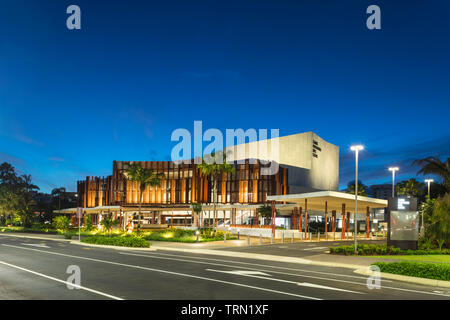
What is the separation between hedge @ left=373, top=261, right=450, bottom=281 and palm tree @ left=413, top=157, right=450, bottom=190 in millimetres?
22637

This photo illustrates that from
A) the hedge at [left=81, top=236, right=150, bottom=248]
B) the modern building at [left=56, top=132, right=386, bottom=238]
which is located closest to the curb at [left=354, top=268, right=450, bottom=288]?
the hedge at [left=81, top=236, right=150, bottom=248]

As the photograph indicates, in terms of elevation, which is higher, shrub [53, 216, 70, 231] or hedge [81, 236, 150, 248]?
hedge [81, 236, 150, 248]

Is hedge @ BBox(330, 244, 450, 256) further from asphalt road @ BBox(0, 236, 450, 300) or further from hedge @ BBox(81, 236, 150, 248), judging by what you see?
hedge @ BBox(81, 236, 150, 248)

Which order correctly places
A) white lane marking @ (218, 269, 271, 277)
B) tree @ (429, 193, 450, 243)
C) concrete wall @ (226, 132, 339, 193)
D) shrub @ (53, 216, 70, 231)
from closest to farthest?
white lane marking @ (218, 269, 271, 277), tree @ (429, 193, 450, 243), shrub @ (53, 216, 70, 231), concrete wall @ (226, 132, 339, 193)

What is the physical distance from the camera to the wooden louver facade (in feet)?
251

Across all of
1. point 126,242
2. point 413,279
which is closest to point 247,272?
point 413,279

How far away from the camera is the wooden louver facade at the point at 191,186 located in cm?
7650

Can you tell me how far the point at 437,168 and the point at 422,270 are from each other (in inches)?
938

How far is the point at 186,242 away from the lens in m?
35.3

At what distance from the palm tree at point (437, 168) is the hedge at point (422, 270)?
74.3 feet

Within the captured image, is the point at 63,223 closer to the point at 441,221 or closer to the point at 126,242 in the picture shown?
the point at 126,242
